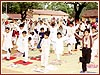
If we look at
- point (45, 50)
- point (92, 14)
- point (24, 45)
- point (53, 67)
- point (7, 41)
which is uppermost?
point (92, 14)

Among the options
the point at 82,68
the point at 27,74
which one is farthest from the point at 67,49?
the point at 27,74

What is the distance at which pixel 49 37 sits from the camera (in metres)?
10.5

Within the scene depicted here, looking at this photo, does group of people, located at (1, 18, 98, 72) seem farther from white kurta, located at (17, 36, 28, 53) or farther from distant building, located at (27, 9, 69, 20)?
distant building, located at (27, 9, 69, 20)

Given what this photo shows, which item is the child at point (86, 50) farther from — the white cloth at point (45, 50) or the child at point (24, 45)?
the child at point (24, 45)

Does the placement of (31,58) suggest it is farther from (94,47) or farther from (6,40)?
(94,47)

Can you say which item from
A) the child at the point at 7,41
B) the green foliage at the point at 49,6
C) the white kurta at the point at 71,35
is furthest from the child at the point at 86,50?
the child at the point at 7,41

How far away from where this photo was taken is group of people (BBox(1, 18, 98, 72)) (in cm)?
990

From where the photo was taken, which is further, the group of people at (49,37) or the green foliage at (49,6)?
the green foliage at (49,6)

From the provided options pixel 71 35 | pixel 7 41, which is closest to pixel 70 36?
pixel 71 35

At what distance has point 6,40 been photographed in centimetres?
1117

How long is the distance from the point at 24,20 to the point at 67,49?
2476 millimetres

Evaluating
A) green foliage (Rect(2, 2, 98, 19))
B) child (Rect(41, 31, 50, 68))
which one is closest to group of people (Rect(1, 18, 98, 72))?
child (Rect(41, 31, 50, 68))

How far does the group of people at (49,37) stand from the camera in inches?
390

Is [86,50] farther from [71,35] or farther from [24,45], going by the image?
[71,35]
